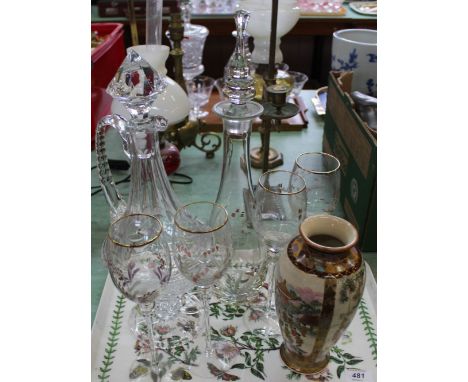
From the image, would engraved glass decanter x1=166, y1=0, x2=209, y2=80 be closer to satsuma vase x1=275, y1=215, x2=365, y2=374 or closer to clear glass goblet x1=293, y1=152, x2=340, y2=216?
clear glass goblet x1=293, y1=152, x2=340, y2=216

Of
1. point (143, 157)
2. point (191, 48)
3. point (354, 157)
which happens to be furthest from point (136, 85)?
point (191, 48)

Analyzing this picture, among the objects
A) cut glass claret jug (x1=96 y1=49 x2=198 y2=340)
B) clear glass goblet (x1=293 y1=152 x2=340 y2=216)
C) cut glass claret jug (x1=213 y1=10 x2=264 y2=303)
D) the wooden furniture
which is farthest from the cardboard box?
the wooden furniture

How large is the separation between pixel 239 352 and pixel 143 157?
0.30 metres

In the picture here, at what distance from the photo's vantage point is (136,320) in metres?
0.66

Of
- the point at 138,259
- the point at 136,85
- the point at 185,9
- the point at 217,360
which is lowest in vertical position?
the point at 217,360

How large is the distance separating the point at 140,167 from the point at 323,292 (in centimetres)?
32

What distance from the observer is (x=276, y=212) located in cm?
63

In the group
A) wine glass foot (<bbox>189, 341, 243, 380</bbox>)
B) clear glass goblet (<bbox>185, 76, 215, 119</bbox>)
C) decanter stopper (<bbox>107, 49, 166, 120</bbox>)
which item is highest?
decanter stopper (<bbox>107, 49, 166, 120</bbox>)

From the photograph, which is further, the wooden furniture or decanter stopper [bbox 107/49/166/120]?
the wooden furniture

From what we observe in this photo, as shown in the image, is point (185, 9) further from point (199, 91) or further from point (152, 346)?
point (152, 346)

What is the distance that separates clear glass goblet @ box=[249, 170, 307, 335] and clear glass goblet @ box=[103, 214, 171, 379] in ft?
0.50

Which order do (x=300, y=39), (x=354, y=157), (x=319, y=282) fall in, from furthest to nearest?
(x=300, y=39) < (x=354, y=157) < (x=319, y=282)

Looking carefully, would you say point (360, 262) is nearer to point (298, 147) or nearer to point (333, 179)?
point (333, 179)

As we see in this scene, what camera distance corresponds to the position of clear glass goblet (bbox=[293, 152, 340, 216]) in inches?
25.3
